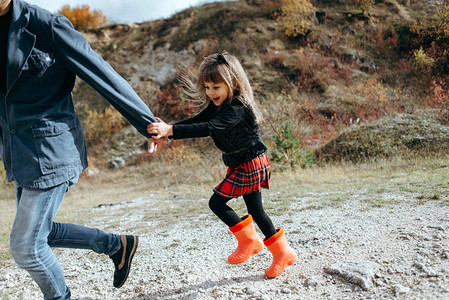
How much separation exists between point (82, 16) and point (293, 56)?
13143 mm

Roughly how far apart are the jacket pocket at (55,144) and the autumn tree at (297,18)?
16074 mm

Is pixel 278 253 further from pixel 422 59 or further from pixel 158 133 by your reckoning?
pixel 422 59

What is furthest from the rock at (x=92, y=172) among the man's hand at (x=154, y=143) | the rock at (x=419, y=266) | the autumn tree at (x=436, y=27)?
the autumn tree at (x=436, y=27)

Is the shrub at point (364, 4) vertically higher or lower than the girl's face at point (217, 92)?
higher

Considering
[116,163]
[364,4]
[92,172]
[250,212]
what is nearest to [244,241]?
[250,212]

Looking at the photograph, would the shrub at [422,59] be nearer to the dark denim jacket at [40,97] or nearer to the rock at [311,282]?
the rock at [311,282]

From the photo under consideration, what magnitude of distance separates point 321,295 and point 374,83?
12982 millimetres

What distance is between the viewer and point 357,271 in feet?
7.29

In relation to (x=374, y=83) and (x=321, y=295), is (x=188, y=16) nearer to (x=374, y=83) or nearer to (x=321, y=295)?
(x=374, y=83)

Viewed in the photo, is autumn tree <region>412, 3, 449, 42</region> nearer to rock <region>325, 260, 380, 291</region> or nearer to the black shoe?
rock <region>325, 260, 380, 291</region>

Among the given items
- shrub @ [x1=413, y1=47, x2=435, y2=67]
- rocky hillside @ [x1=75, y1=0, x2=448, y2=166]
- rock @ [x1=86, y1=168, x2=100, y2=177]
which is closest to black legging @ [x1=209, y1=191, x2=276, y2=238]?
rocky hillside @ [x1=75, y1=0, x2=448, y2=166]

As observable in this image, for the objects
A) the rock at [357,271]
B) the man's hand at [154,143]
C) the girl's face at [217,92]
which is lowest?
the rock at [357,271]

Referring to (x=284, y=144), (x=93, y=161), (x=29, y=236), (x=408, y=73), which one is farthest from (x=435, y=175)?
(x=93, y=161)

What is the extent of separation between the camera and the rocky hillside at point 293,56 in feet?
41.0
